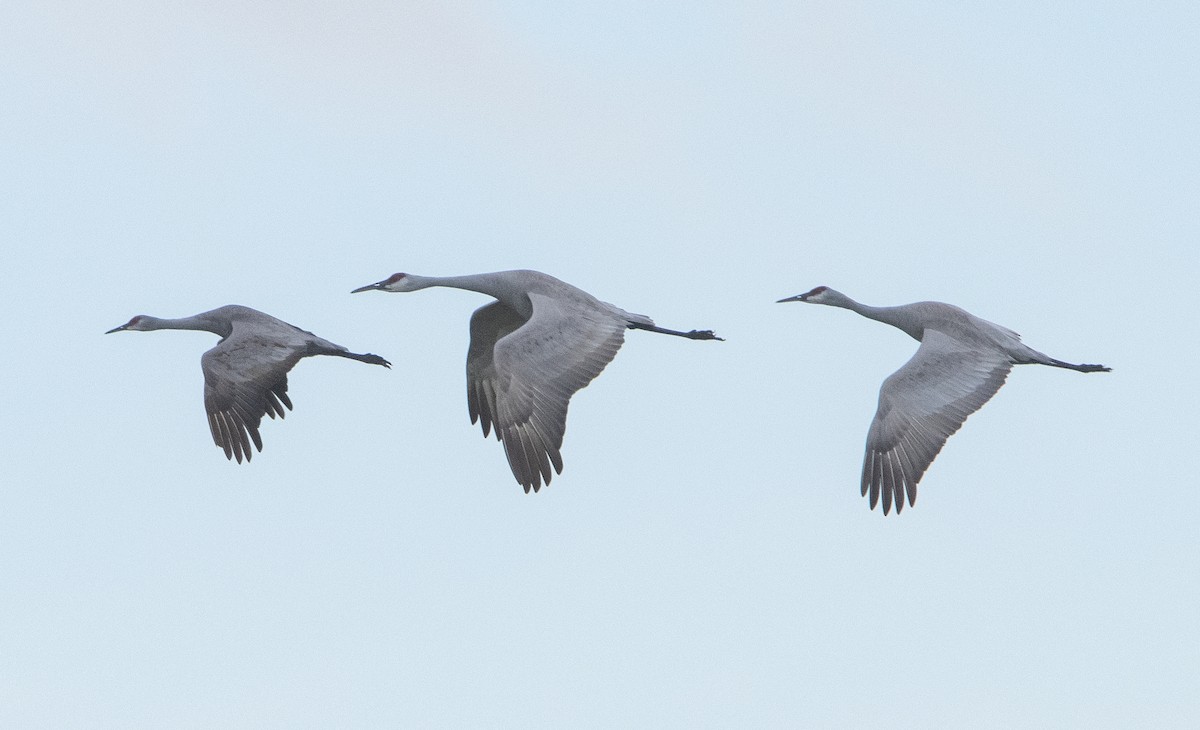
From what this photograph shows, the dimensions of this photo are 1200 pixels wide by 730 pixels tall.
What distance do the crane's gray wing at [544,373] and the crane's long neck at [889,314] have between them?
9.07 ft

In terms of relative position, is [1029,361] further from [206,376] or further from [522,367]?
[206,376]

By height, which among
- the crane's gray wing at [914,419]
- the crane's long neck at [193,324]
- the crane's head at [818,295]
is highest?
the crane's head at [818,295]

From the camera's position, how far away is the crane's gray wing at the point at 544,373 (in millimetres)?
15406

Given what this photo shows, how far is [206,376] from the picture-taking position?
17.7 meters

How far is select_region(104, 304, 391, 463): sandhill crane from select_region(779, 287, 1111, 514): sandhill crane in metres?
4.83

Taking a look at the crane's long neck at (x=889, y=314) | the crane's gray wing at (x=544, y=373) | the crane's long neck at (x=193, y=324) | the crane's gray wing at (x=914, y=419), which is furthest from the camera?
the crane's long neck at (x=193, y=324)

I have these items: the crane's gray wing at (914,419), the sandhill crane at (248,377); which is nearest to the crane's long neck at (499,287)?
the sandhill crane at (248,377)

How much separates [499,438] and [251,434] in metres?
2.85

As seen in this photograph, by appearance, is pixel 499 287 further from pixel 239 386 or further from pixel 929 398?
pixel 929 398

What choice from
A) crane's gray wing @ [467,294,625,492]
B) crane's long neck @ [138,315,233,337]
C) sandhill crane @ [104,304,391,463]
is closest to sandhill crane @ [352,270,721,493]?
crane's gray wing @ [467,294,625,492]

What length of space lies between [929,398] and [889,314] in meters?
1.70

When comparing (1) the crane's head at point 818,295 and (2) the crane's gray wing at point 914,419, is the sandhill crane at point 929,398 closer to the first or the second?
(2) the crane's gray wing at point 914,419

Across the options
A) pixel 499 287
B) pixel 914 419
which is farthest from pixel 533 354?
pixel 914 419

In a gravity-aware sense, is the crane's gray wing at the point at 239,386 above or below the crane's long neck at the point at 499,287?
below
